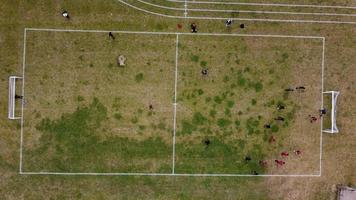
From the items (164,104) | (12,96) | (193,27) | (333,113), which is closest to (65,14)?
(12,96)

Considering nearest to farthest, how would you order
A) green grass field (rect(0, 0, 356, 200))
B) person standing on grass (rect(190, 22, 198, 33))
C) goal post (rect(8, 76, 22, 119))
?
goal post (rect(8, 76, 22, 119)) → green grass field (rect(0, 0, 356, 200)) → person standing on grass (rect(190, 22, 198, 33))

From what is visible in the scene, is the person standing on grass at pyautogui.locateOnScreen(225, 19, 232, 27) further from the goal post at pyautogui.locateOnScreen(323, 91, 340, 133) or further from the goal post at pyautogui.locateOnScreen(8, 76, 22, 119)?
the goal post at pyautogui.locateOnScreen(8, 76, 22, 119)

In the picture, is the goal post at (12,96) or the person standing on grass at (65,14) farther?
the person standing on grass at (65,14)

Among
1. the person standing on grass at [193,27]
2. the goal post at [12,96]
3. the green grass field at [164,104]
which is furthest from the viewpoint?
the person standing on grass at [193,27]

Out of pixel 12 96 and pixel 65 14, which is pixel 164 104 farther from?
pixel 12 96

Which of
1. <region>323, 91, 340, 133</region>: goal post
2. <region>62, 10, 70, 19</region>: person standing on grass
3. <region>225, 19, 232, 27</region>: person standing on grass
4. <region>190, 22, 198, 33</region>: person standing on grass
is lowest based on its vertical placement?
<region>323, 91, 340, 133</region>: goal post

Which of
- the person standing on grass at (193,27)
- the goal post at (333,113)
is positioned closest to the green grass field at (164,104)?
the person standing on grass at (193,27)

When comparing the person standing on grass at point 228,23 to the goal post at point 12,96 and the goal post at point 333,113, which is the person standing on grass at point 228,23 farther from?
the goal post at point 12,96

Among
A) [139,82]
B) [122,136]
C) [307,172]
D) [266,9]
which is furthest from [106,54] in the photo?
[307,172]

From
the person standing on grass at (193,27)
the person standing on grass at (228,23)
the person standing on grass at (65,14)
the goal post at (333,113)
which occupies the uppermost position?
the person standing on grass at (65,14)

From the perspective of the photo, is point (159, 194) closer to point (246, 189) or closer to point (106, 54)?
point (246, 189)

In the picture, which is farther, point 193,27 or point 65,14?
point 193,27

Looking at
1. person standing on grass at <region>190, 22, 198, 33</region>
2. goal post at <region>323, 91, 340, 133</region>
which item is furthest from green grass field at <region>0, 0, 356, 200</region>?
goal post at <region>323, 91, 340, 133</region>
